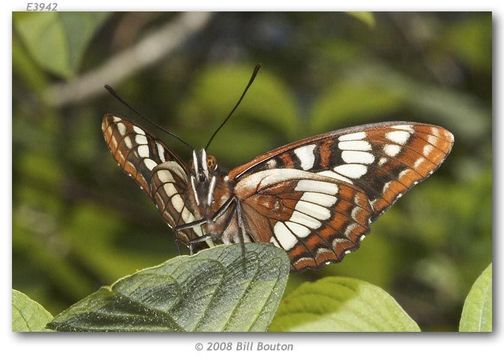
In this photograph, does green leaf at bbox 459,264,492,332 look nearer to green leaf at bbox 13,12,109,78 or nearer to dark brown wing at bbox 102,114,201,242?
dark brown wing at bbox 102,114,201,242

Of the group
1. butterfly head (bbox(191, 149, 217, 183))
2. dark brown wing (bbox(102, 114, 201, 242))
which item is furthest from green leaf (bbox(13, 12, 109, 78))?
butterfly head (bbox(191, 149, 217, 183))

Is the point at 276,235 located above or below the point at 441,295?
above

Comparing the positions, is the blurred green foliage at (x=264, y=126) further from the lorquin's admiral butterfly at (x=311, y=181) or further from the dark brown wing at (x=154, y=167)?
the lorquin's admiral butterfly at (x=311, y=181)

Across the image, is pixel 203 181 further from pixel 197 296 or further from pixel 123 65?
pixel 123 65

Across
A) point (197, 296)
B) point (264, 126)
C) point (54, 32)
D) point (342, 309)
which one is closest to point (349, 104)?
point (264, 126)

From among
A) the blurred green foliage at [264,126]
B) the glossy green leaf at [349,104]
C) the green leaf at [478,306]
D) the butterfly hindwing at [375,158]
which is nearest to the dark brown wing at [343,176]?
the butterfly hindwing at [375,158]

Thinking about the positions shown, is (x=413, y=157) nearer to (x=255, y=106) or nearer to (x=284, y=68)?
(x=255, y=106)
